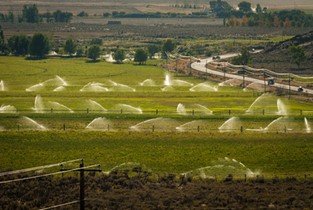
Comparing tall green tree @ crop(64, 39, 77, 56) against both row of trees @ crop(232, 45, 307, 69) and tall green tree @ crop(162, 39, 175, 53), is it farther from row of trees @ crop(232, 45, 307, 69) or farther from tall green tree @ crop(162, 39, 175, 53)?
row of trees @ crop(232, 45, 307, 69)

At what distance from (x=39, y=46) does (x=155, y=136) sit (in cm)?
7471

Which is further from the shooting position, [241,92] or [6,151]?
[241,92]

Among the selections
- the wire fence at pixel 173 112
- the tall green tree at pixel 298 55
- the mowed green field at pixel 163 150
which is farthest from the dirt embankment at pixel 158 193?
Result: the tall green tree at pixel 298 55

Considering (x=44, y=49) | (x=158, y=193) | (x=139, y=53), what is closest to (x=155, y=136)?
(x=158, y=193)

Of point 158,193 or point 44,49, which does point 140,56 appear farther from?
point 158,193

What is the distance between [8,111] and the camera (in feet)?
214

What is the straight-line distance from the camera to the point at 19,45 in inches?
5133

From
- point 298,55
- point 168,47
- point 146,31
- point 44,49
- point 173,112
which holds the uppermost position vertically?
point 173,112

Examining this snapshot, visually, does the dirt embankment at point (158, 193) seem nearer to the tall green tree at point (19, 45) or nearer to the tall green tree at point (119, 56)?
the tall green tree at point (119, 56)

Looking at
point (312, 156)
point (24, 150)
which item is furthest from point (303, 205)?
point (24, 150)

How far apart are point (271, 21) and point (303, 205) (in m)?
161

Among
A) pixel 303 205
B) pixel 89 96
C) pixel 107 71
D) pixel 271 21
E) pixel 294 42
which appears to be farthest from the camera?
pixel 271 21

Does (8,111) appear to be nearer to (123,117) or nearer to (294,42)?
(123,117)

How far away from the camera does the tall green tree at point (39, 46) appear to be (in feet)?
407
